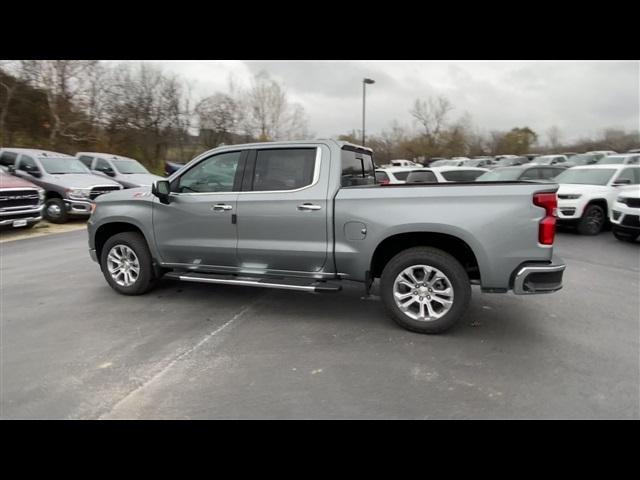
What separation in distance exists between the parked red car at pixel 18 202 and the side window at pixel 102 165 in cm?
467

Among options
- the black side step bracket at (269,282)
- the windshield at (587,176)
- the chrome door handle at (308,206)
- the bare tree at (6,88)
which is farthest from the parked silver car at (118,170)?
the windshield at (587,176)

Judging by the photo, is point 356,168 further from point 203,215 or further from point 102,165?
point 102,165

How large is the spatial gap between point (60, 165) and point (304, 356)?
500 inches

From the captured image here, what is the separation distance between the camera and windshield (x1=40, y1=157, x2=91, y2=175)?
40.6 ft

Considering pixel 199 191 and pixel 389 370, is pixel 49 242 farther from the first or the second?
pixel 389 370

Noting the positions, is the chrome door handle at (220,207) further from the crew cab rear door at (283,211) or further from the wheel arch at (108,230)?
the wheel arch at (108,230)

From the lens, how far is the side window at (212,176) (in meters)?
4.79

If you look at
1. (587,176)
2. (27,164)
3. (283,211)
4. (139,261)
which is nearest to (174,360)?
(283,211)

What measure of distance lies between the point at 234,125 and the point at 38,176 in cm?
2264

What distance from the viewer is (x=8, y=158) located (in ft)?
40.5

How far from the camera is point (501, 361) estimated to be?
3.47m
